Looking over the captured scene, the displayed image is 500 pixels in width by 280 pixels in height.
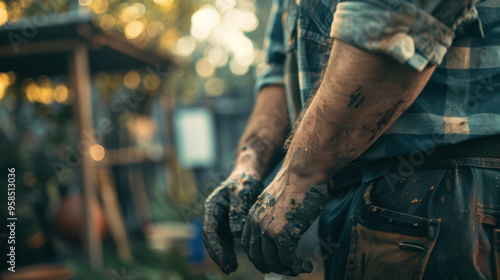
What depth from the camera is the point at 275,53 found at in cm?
140

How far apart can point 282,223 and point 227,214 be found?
362mm

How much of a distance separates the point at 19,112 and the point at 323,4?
4597mm

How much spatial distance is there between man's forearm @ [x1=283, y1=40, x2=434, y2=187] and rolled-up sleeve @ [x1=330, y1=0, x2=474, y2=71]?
23 millimetres

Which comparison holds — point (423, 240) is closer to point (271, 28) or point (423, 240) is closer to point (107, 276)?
point (271, 28)

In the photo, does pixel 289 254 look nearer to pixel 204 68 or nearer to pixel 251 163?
pixel 251 163

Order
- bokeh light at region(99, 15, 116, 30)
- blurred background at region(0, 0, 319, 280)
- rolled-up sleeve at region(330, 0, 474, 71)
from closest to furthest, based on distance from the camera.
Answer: rolled-up sleeve at region(330, 0, 474, 71)
blurred background at region(0, 0, 319, 280)
bokeh light at region(99, 15, 116, 30)

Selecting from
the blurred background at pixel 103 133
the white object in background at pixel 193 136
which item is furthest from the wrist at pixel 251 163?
the white object in background at pixel 193 136

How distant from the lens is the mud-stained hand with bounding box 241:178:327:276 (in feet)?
2.93

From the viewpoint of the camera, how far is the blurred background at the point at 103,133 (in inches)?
115

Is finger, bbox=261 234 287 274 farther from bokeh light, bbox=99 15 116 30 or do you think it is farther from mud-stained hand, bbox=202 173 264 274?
bokeh light, bbox=99 15 116 30

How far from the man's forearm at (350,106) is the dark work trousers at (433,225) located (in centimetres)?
15

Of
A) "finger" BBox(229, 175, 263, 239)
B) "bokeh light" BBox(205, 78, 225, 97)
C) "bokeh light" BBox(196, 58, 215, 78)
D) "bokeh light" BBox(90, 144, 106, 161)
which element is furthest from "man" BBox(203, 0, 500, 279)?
"bokeh light" BBox(205, 78, 225, 97)

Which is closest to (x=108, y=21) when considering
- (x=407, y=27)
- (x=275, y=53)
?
(x=275, y=53)

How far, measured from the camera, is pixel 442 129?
0.87 meters
